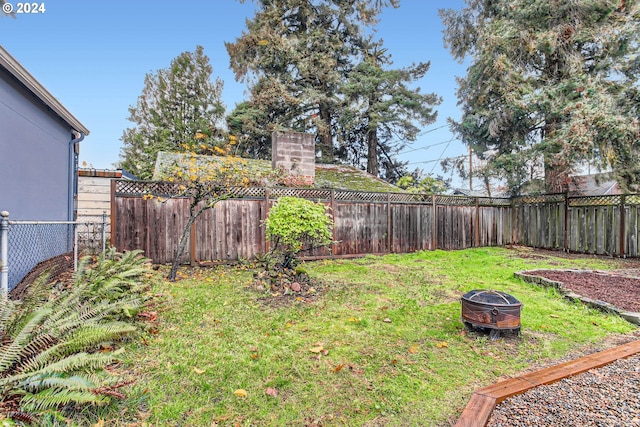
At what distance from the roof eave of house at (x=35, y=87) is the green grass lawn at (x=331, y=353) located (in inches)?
135

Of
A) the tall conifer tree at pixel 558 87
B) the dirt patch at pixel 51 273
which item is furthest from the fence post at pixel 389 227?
the dirt patch at pixel 51 273

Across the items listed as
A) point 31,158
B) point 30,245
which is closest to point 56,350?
point 30,245

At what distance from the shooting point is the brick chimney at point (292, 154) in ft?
32.0

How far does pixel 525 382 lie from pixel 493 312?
2.75ft

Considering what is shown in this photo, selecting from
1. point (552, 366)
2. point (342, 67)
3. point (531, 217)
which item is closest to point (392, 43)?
point (342, 67)

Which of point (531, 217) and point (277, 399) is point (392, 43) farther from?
point (277, 399)

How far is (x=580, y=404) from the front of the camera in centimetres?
218

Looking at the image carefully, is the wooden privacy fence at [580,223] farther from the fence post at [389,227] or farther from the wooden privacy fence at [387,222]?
the fence post at [389,227]

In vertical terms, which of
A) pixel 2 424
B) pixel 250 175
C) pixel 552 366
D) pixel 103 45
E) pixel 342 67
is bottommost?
pixel 552 366

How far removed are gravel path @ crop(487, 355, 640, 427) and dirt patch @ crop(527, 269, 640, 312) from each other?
2.35m

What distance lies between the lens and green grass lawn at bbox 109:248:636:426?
82.6 inches

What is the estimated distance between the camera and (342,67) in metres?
18.1

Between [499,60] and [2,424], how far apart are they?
42.6 feet

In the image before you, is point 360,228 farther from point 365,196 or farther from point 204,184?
point 204,184
